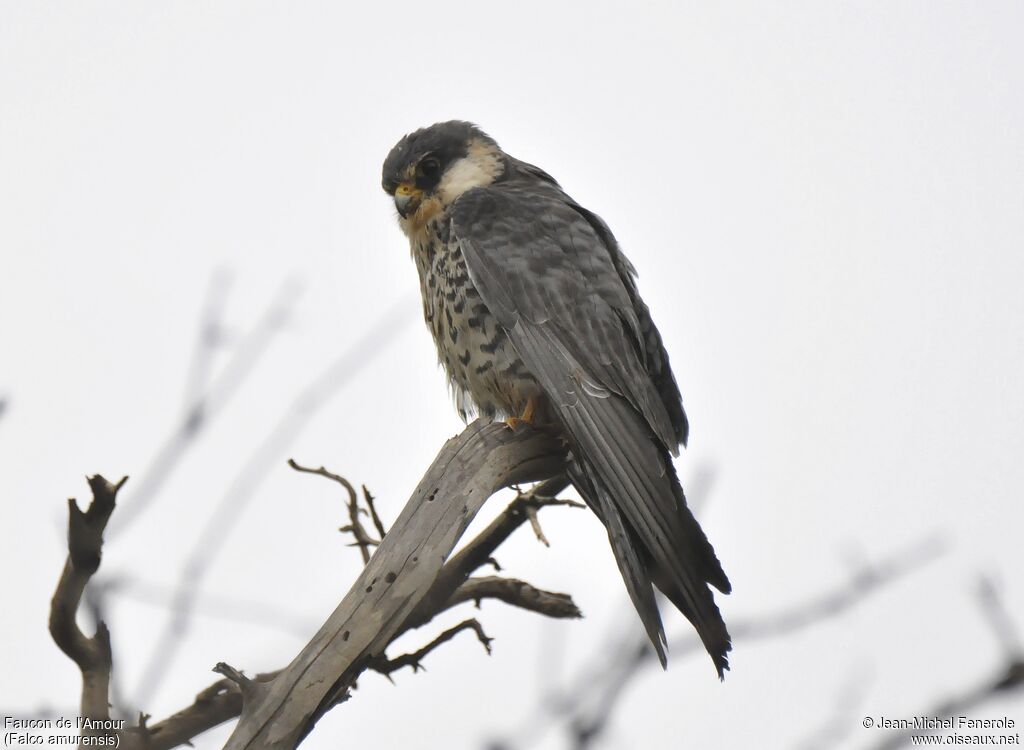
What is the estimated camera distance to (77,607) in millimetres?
2131

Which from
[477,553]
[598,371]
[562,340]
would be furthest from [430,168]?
[477,553]

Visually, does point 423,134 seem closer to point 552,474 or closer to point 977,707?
point 552,474

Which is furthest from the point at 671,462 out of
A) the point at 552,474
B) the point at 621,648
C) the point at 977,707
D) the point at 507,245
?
the point at 977,707

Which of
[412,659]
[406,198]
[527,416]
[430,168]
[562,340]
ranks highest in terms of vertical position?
[430,168]

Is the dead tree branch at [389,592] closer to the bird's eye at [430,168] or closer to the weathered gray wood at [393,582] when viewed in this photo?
the weathered gray wood at [393,582]

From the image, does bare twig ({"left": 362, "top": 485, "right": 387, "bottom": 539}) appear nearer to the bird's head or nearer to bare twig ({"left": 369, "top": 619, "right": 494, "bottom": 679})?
bare twig ({"left": 369, "top": 619, "right": 494, "bottom": 679})

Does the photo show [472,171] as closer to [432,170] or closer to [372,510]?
[432,170]

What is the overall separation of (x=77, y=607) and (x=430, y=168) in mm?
2423

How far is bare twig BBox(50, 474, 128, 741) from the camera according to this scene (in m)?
2.04

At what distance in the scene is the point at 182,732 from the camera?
2307 mm

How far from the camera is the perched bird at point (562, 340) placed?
3.04 metres

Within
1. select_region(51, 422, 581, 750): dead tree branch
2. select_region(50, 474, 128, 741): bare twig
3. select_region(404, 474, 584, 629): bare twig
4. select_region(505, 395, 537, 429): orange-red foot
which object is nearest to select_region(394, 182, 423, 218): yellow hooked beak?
select_region(505, 395, 537, 429): orange-red foot

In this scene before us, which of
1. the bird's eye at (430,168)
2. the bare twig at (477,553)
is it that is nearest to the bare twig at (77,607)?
the bare twig at (477,553)

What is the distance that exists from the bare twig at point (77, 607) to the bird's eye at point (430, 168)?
230 centimetres
